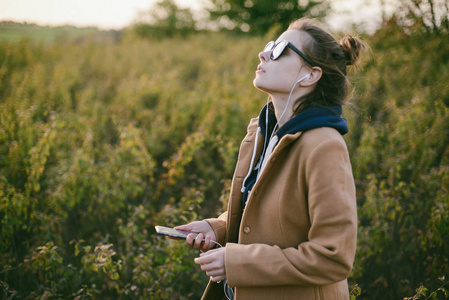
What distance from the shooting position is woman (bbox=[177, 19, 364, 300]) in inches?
51.2

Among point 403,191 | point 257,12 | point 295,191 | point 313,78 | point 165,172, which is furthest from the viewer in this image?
point 257,12

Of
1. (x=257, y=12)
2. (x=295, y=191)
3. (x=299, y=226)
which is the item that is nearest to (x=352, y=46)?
(x=295, y=191)

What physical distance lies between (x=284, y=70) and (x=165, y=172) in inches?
138

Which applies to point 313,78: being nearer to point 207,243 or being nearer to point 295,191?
point 295,191

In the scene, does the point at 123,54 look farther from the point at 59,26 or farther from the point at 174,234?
the point at 174,234

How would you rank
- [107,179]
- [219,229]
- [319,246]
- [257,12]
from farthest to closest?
[257,12]
[107,179]
[219,229]
[319,246]

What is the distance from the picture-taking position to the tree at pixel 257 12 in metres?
19.3

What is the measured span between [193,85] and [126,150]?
185 inches

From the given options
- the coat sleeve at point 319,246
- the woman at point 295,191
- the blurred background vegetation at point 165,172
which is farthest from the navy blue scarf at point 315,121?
the blurred background vegetation at point 165,172

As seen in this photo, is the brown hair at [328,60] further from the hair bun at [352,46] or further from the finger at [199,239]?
the finger at [199,239]

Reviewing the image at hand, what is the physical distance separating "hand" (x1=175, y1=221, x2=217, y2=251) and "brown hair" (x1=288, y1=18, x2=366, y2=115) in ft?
2.42

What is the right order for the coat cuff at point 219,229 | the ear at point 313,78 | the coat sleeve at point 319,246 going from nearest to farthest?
the coat sleeve at point 319,246 < the ear at point 313,78 < the coat cuff at point 219,229

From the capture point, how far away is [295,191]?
1.41 meters

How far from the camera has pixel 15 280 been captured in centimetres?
295
